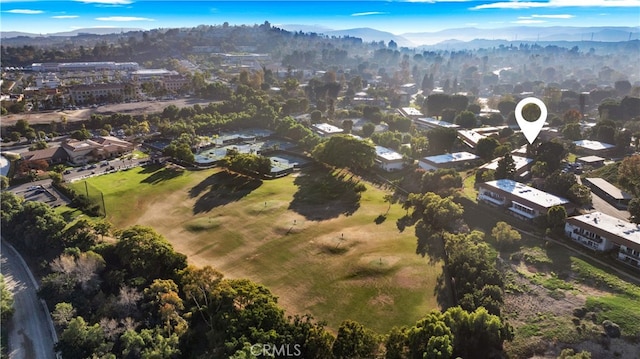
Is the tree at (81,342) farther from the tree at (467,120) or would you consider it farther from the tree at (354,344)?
the tree at (467,120)

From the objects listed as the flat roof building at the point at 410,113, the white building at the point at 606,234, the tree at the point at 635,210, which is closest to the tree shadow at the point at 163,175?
the white building at the point at 606,234

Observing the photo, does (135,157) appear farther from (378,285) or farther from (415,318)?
(415,318)

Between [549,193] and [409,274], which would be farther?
[549,193]

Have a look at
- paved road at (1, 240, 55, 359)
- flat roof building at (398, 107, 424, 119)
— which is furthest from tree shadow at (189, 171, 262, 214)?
flat roof building at (398, 107, 424, 119)

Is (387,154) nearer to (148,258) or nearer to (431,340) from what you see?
(148,258)

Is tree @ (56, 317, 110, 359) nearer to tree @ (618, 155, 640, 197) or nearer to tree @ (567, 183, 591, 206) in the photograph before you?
tree @ (567, 183, 591, 206)

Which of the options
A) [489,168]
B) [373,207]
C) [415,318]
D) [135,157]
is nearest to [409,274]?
[415,318]
